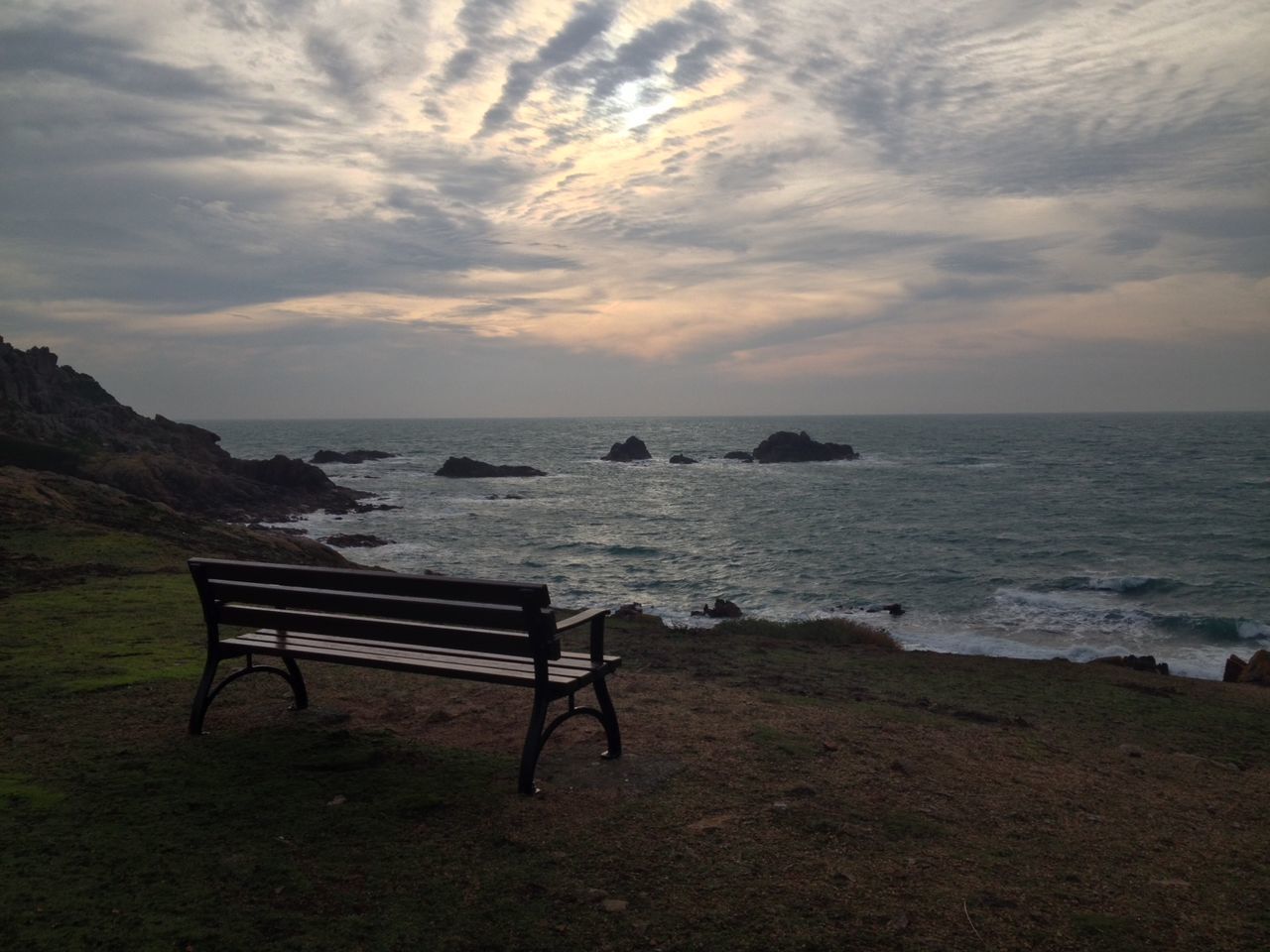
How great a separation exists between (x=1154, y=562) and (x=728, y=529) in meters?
16.7

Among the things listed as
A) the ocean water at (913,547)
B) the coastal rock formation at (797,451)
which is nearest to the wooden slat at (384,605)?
the ocean water at (913,547)

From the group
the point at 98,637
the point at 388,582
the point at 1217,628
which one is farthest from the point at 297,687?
the point at 1217,628

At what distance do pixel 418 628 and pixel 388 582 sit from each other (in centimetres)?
32

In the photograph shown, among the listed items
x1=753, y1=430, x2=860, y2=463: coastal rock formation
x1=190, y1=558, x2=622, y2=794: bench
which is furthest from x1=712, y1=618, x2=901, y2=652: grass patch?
x1=753, y1=430, x2=860, y2=463: coastal rock formation

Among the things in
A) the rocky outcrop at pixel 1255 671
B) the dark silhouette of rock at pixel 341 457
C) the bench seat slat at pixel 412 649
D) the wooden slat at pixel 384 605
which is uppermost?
the wooden slat at pixel 384 605

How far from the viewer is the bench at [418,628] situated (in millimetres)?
4844

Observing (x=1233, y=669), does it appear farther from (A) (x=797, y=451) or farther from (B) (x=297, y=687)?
(A) (x=797, y=451)

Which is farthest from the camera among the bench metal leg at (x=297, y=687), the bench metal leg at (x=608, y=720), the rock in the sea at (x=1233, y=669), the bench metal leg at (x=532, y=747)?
the rock in the sea at (x=1233, y=669)

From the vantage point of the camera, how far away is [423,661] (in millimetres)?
5199

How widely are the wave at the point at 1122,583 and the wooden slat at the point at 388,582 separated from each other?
24007mm

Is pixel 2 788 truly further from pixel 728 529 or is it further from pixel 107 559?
pixel 728 529

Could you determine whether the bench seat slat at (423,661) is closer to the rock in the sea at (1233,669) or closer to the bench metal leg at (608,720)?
the bench metal leg at (608,720)

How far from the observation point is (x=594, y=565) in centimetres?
3022

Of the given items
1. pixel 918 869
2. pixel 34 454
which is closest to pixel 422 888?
pixel 918 869
